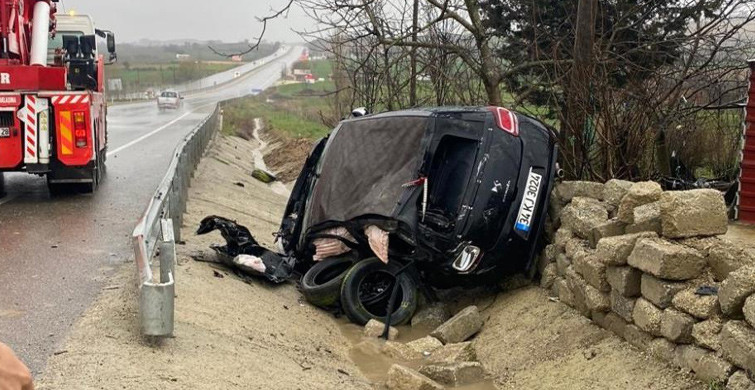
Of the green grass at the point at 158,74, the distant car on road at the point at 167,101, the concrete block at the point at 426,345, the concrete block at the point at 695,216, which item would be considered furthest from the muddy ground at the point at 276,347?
the green grass at the point at 158,74

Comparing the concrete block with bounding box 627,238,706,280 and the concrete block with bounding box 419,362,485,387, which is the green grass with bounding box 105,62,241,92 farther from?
the concrete block with bounding box 627,238,706,280

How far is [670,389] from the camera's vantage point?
200 inches

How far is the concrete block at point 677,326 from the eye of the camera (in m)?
5.18

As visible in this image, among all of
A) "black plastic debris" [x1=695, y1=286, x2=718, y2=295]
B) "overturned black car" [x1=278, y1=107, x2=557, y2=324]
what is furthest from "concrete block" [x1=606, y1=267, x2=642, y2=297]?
"overturned black car" [x1=278, y1=107, x2=557, y2=324]

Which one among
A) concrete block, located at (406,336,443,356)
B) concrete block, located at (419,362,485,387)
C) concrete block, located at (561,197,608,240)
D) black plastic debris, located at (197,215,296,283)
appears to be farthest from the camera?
black plastic debris, located at (197,215,296,283)

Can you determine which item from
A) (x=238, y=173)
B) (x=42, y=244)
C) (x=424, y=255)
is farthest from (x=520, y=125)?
(x=238, y=173)

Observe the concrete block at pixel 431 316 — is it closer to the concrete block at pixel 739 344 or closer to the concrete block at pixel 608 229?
the concrete block at pixel 608 229

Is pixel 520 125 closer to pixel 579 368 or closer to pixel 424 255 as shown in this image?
pixel 424 255

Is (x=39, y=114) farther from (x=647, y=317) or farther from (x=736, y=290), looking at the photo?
(x=736, y=290)

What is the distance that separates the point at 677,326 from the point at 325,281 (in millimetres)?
4369

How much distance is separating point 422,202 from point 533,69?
6.55 metres

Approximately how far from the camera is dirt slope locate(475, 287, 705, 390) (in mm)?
5500

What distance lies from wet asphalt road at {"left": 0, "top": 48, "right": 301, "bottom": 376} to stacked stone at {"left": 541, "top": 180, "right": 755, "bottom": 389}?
4143mm

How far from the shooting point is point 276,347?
646 centimetres
